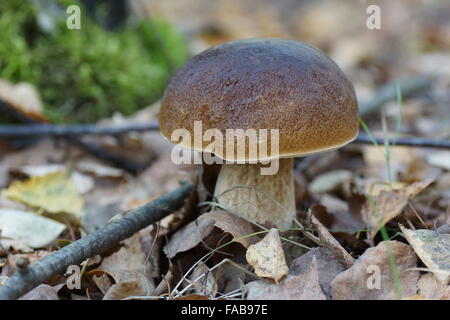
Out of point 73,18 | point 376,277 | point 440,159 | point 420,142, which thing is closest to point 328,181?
point 420,142

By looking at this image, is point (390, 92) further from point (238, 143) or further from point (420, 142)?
point (238, 143)

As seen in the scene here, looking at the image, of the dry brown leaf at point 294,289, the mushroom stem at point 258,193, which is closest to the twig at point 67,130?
the mushroom stem at point 258,193

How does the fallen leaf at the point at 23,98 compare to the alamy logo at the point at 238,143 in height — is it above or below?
above

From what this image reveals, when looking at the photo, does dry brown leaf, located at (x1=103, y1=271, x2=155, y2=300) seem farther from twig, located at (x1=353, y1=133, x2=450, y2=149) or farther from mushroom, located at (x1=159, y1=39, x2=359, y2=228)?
twig, located at (x1=353, y1=133, x2=450, y2=149)

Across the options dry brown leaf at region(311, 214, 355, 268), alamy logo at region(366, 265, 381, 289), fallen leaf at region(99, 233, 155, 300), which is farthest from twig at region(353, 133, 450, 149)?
fallen leaf at region(99, 233, 155, 300)

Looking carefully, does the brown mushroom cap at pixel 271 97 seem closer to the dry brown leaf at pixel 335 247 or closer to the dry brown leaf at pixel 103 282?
the dry brown leaf at pixel 335 247

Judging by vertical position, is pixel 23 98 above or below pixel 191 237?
above
